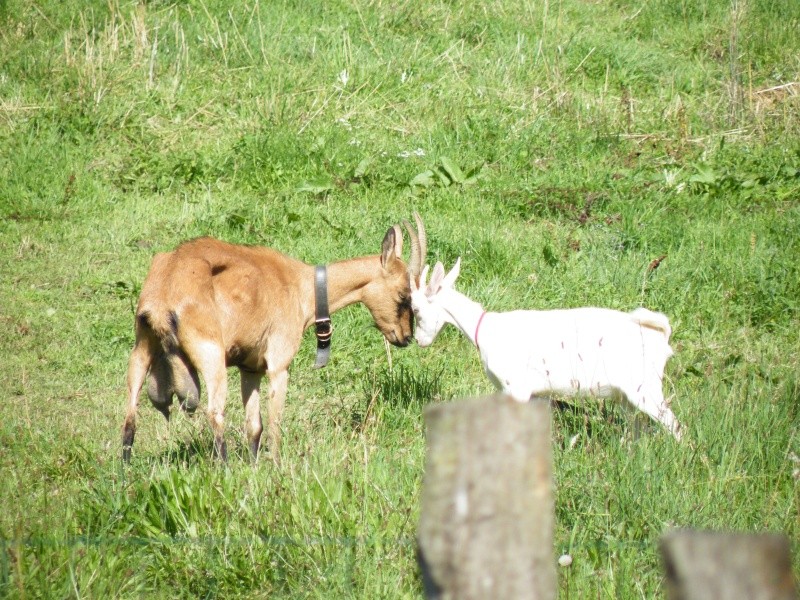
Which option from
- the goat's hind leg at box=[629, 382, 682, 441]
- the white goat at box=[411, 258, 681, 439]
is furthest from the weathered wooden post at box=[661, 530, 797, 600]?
the white goat at box=[411, 258, 681, 439]

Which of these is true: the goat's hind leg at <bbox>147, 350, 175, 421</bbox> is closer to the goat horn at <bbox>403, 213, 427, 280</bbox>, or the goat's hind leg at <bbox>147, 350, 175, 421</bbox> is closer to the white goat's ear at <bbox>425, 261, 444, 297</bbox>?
the white goat's ear at <bbox>425, 261, 444, 297</bbox>

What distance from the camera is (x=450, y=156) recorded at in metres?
11.0

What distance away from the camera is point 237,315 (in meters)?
6.31

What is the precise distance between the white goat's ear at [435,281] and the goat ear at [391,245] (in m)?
0.53

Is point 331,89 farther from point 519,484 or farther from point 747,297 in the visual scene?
point 519,484

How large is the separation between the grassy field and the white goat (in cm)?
20

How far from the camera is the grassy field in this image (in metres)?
4.39

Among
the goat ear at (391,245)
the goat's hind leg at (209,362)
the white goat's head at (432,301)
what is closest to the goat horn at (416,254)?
the goat ear at (391,245)

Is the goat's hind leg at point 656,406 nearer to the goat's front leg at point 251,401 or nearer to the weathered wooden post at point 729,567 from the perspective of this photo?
the goat's front leg at point 251,401

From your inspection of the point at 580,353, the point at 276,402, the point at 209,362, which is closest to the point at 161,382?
the point at 209,362

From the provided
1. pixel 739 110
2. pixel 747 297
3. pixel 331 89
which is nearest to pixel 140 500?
pixel 747 297

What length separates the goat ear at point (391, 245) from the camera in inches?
285

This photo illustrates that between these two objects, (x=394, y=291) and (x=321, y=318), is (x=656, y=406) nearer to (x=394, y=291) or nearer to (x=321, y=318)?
(x=394, y=291)

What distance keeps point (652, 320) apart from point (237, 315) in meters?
2.43
